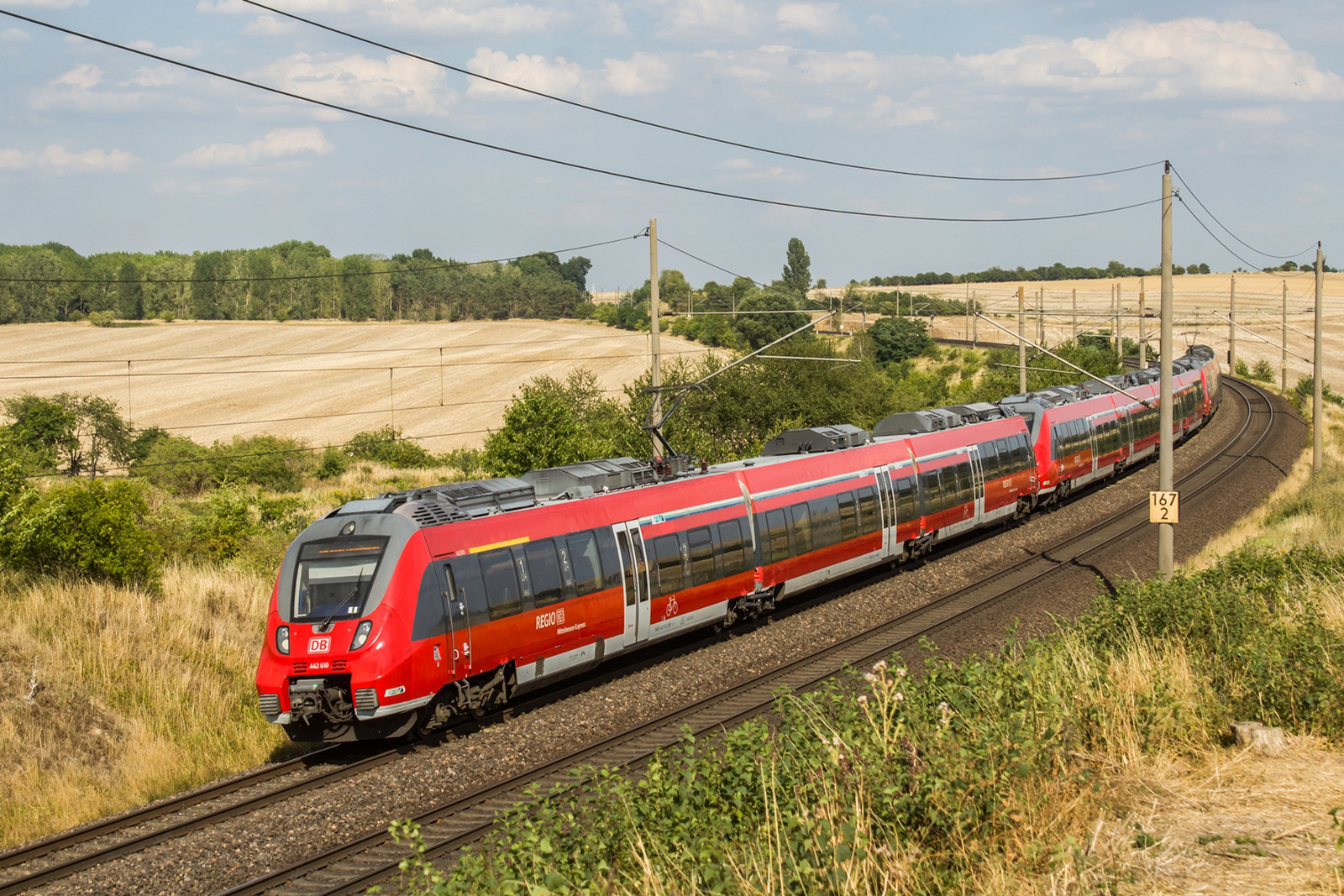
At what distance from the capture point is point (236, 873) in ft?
33.2

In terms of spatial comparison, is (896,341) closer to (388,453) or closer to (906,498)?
(388,453)

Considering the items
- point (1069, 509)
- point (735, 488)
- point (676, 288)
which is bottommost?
point (1069, 509)

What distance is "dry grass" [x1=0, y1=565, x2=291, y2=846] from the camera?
12.5 metres

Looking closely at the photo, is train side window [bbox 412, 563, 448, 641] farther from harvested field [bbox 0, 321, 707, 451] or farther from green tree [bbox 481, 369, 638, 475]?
harvested field [bbox 0, 321, 707, 451]

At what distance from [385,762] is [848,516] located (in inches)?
470

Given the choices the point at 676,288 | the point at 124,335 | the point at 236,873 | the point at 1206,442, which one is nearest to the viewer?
the point at 236,873

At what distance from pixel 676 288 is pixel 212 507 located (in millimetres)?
115085

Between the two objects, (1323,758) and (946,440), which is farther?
(946,440)

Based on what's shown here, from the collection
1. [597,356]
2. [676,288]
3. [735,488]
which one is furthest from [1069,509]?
[676,288]

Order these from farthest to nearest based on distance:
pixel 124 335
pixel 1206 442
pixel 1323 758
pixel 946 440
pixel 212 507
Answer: pixel 124 335 < pixel 1206 442 < pixel 212 507 < pixel 946 440 < pixel 1323 758

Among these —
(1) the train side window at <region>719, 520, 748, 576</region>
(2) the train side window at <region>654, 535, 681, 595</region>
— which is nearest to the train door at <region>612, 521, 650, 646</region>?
(2) the train side window at <region>654, 535, 681, 595</region>

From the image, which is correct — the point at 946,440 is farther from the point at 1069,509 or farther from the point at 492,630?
the point at 492,630

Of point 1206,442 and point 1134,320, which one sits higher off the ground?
point 1134,320

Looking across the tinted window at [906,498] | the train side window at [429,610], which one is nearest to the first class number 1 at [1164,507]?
the tinted window at [906,498]
